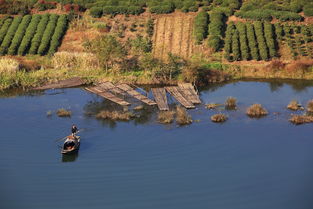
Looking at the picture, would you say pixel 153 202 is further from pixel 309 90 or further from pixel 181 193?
pixel 309 90

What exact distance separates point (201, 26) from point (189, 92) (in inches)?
681

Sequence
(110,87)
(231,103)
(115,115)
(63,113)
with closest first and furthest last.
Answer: (115,115), (63,113), (231,103), (110,87)

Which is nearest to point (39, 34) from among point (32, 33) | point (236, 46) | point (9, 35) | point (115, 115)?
point (32, 33)

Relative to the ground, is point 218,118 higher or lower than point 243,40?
lower

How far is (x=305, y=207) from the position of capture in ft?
110

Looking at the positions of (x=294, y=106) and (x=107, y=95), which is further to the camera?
(x=107, y=95)

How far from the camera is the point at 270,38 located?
6400 centimetres

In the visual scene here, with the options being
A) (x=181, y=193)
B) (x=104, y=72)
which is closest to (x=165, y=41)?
(x=104, y=72)

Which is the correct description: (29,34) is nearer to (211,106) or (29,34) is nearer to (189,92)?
(189,92)

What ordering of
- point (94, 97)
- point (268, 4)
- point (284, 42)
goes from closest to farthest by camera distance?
1. point (94, 97)
2. point (284, 42)
3. point (268, 4)

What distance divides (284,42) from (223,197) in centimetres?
3460

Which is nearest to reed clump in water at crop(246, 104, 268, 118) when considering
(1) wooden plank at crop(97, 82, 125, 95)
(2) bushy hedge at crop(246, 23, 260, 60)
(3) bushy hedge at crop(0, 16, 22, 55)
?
(1) wooden plank at crop(97, 82, 125, 95)

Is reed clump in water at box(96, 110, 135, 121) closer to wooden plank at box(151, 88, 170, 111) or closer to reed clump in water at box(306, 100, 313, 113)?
wooden plank at box(151, 88, 170, 111)

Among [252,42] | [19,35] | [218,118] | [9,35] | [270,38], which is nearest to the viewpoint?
[218,118]
